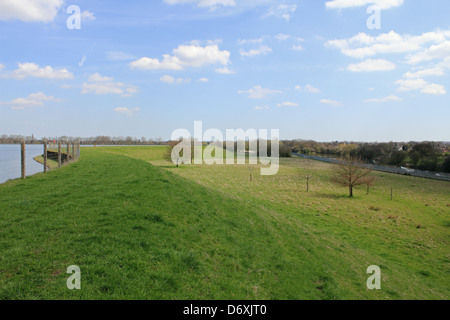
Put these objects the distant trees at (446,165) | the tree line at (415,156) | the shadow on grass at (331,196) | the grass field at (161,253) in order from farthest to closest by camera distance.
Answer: the tree line at (415,156) < the distant trees at (446,165) < the shadow on grass at (331,196) < the grass field at (161,253)

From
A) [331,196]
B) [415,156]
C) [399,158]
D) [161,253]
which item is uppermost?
[415,156]

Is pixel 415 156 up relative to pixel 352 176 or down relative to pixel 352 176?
up

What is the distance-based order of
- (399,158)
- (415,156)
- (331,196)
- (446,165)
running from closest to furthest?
(331,196) → (446,165) → (415,156) → (399,158)

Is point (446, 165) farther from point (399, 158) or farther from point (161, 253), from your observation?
point (161, 253)

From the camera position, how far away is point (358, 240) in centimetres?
1880

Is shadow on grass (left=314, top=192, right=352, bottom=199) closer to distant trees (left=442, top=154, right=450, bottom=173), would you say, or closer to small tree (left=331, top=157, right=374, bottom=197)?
small tree (left=331, top=157, right=374, bottom=197)

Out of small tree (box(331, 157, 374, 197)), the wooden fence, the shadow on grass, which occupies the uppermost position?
the wooden fence

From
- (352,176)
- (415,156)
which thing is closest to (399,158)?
(415,156)

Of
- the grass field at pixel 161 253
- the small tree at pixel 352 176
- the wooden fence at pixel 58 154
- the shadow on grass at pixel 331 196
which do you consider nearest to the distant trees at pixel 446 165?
the small tree at pixel 352 176

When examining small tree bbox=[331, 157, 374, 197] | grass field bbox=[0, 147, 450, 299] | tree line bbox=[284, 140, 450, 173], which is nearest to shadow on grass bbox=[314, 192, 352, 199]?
small tree bbox=[331, 157, 374, 197]

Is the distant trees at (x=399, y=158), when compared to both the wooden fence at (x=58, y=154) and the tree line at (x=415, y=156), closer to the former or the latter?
the tree line at (x=415, y=156)
